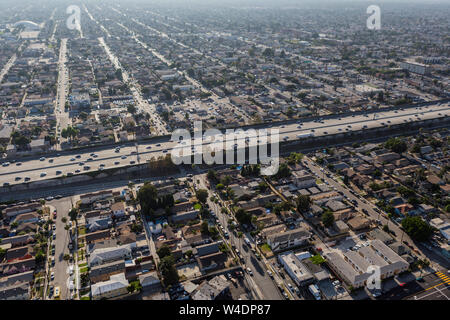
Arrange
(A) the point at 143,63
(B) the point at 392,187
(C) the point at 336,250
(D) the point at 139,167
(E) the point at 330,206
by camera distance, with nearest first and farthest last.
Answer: (C) the point at 336,250 < (E) the point at 330,206 < (B) the point at 392,187 < (D) the point at 139,167 < (A) the point at 143,63

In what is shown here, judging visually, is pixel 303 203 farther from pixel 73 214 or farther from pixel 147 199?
pixel 73 214

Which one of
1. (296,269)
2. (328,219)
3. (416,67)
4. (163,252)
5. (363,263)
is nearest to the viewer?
(296,269)

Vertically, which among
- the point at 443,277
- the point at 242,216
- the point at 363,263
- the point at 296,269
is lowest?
the point at 443,277

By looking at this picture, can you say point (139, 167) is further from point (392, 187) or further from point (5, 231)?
point (392, 187)

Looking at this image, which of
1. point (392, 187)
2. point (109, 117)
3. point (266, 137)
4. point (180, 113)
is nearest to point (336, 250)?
point (392, 187)

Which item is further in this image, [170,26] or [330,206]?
[170,26]

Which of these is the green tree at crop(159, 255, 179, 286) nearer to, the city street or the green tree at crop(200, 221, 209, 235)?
the green tree at crop(200, 221, 209, 235)

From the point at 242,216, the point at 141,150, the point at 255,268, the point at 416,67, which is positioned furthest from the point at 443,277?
the point at 416,67

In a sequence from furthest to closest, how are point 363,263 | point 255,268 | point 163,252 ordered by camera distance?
point 163,252
point 255,268
point 363,263
